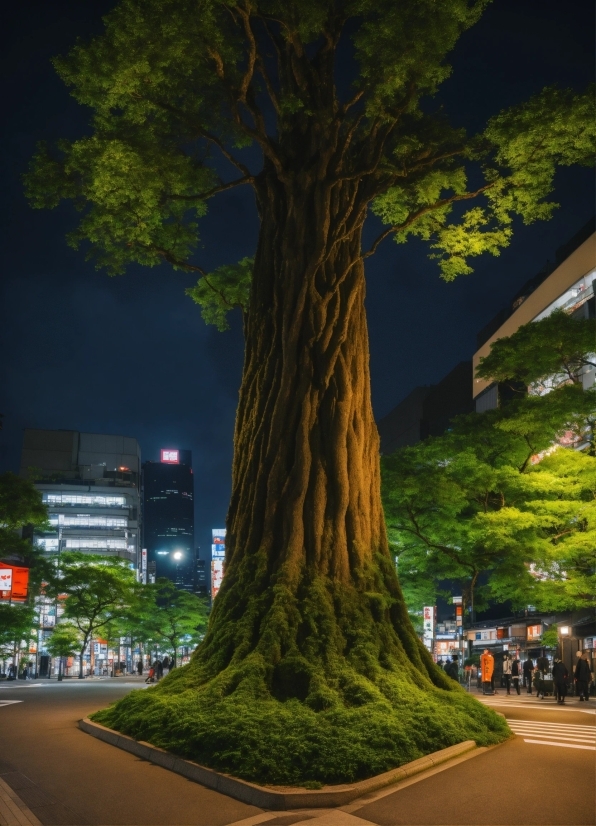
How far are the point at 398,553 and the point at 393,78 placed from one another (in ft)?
56.5

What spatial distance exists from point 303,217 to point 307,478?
5.10 m

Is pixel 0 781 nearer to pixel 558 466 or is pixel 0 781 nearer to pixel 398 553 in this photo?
pixel 558 466

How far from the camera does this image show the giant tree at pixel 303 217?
11664 millimetres

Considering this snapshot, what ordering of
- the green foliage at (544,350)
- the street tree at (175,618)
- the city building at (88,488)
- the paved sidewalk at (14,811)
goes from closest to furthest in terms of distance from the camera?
the paved sidewalk at (14,811), the green foliage at (544,350), the street tree at (175,618), the city building at (88,488)

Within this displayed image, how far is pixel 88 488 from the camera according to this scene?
106875 mm

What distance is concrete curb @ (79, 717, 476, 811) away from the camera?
729 cm

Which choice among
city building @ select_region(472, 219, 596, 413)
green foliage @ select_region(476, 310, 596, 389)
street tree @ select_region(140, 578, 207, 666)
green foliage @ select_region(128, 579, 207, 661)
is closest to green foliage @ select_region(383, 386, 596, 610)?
green foliage @ select_region(476, 310, 596, 389)

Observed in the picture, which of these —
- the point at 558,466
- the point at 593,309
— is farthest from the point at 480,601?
the point at 593,309

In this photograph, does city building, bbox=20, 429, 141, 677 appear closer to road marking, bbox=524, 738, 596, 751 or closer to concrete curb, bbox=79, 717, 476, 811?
road marking, bbox=524, 738, 596, 751

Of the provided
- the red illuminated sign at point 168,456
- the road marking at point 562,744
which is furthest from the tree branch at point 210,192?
the red illuminated sign at point 168,456

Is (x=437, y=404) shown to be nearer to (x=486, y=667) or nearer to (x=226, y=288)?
(x=486, y=667)

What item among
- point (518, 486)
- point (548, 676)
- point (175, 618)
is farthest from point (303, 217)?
point (175, 618)

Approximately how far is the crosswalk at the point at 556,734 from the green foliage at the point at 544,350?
35.4 ft

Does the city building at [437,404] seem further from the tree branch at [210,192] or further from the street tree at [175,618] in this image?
the tree branch at [210,192]
